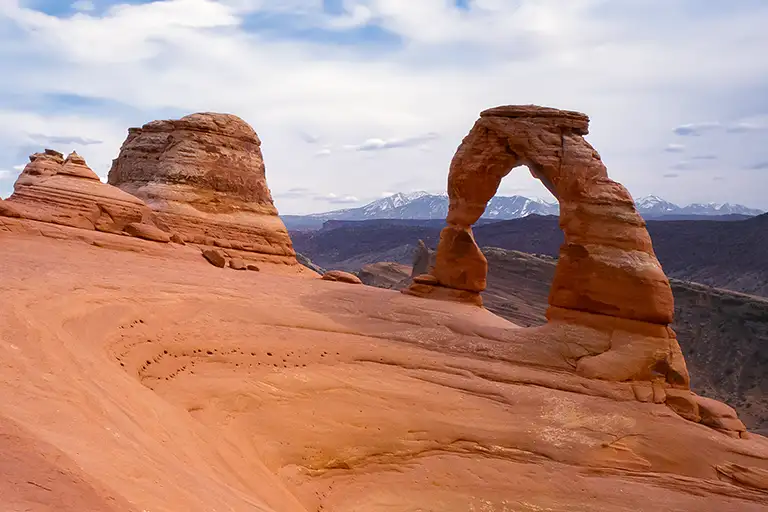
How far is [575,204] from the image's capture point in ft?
37.4

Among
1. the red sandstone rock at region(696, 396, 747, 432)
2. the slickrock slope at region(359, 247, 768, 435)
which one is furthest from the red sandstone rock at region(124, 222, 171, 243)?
the slickrock slope at region(359, 247, 768, 435)

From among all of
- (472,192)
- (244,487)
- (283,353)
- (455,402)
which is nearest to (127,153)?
(472,192)

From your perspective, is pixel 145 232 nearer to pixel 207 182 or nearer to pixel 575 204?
pixel 207 182

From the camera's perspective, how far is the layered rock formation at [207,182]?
22156 millimetres

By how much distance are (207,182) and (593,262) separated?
16.9m

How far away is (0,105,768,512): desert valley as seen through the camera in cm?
432

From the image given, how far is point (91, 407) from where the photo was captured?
4.36 metres

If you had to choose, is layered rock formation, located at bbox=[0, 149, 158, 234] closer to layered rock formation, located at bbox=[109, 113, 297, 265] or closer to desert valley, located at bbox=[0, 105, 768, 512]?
desert valley, located at bbox=[0, 105, 768, 512]

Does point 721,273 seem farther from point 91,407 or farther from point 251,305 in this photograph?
point 91,407

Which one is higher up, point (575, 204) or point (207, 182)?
point (207, 182)

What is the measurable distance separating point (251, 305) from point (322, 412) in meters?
3.03

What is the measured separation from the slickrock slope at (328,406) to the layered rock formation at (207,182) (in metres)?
11.4

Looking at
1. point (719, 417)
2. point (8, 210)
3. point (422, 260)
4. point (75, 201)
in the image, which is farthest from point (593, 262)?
point (422, 260)

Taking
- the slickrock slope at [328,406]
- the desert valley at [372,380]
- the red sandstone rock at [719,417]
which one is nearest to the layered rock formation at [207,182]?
the desert valley at [372,380]
